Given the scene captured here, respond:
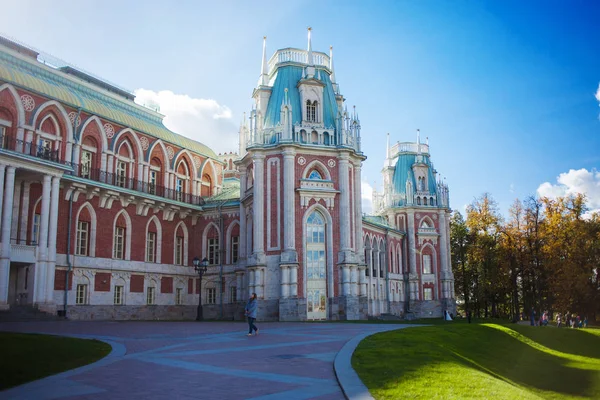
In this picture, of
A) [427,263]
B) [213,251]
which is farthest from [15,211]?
[427,263]

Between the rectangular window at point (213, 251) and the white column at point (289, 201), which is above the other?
the white column at point (289, 201)

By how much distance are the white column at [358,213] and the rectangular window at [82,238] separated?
19.8 m

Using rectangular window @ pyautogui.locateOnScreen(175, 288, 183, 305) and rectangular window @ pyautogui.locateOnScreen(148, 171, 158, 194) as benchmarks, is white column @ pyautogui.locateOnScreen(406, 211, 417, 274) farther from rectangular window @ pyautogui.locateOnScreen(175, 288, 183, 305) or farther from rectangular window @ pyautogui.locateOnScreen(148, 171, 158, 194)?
rectangular window @ pyautogui.locateOnScreen(148, 171, 158, 194)

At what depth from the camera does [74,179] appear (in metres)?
36.4

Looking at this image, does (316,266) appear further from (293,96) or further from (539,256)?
(539,256)

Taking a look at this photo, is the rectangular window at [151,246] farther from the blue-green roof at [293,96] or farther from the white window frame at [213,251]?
the blue-green roof at [293,96]

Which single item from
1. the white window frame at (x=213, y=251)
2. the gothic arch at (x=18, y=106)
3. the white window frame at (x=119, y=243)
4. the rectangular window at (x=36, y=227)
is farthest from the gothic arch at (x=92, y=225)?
the white window frame at (x=213, y=251)

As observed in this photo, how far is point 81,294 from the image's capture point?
Result: 37656 mm

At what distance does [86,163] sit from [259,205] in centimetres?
1296

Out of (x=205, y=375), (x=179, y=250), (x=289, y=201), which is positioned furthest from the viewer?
(x=179, y=250)

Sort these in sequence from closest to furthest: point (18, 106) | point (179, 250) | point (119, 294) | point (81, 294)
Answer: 1. point (18, 106)
2. point (81, 294)
3. point (119, 294)
4. point (179, 250)

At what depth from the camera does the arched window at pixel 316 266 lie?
4012cm

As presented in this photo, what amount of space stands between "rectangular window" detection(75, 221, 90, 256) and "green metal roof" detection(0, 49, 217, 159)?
27.2ft

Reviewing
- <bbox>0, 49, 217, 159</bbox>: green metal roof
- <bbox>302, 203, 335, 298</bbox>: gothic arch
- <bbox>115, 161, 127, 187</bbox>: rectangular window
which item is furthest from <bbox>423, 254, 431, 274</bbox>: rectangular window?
<bbox>115, 161, 127, 187</bbox>: rectangular window
